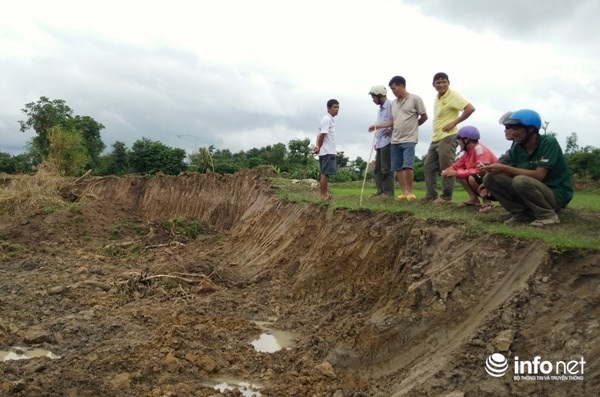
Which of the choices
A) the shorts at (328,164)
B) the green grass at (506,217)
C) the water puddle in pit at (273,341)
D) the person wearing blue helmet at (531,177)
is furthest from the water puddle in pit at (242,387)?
the shorts at (328,164)

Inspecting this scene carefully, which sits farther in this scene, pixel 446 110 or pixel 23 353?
pixel 446 110

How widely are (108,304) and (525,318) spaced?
20.1 ft

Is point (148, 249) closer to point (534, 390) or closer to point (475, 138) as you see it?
point (475, 138)

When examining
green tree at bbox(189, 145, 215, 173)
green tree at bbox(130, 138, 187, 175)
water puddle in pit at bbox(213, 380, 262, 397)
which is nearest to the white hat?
water puddle in pit at bbox(213, 380, 262, 397)

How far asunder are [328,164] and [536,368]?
19.8ft

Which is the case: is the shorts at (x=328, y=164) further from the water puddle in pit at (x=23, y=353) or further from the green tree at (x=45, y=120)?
the green tree at (x=45, y=120)

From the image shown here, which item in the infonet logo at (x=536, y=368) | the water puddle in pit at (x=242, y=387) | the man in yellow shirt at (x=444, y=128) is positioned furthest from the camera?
the man in yellow shirt at (x=444, y=128)

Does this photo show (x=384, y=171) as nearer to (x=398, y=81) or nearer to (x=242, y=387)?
(x=398, y=81)

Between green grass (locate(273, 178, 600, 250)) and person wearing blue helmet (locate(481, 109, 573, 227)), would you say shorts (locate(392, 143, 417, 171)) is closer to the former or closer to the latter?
green grass (locate(273, 178, 600, 250))

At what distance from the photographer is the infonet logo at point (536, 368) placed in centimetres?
376

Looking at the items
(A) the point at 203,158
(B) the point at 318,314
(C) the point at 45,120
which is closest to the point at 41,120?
(C) the point at 45,120

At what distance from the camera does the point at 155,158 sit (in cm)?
3656

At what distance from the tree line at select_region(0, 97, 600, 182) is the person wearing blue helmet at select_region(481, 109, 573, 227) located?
58.6ft

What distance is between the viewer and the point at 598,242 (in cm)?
459
